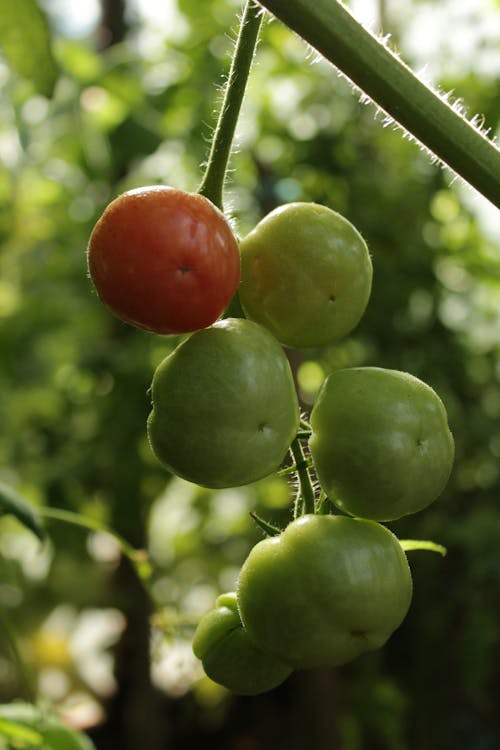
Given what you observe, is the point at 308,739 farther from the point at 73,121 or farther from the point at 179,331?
the point at 179,331

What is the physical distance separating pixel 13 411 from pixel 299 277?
230 centimetres

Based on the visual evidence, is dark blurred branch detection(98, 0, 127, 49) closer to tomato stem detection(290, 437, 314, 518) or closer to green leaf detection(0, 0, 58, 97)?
green leaf detection(0, 0, 58, 97)

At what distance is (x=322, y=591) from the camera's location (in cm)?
69

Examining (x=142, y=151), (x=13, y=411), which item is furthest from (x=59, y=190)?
(x=142, y=151)

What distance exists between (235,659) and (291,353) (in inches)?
59.9

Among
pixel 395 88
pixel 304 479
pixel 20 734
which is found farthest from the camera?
pixel 20 734

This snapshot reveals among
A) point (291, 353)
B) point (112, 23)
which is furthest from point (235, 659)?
point (112, 23)

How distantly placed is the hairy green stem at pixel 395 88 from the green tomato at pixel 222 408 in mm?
176

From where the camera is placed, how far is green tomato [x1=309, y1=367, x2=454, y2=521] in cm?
69

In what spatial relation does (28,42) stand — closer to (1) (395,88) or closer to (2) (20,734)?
(1) (395,88)

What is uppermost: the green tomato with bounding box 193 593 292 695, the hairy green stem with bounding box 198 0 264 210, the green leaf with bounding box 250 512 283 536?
the hairy green stem with bounding box 198 0 264 210

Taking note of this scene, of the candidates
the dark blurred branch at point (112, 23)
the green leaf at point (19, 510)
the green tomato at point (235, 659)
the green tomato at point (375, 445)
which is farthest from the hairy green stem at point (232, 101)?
the dark blurred branch at point (112, 23)

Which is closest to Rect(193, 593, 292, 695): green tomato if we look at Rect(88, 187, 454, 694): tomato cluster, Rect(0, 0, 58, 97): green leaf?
Rect(88, 187, 454, 694): tomato cluster

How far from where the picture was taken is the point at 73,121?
2445 mm
